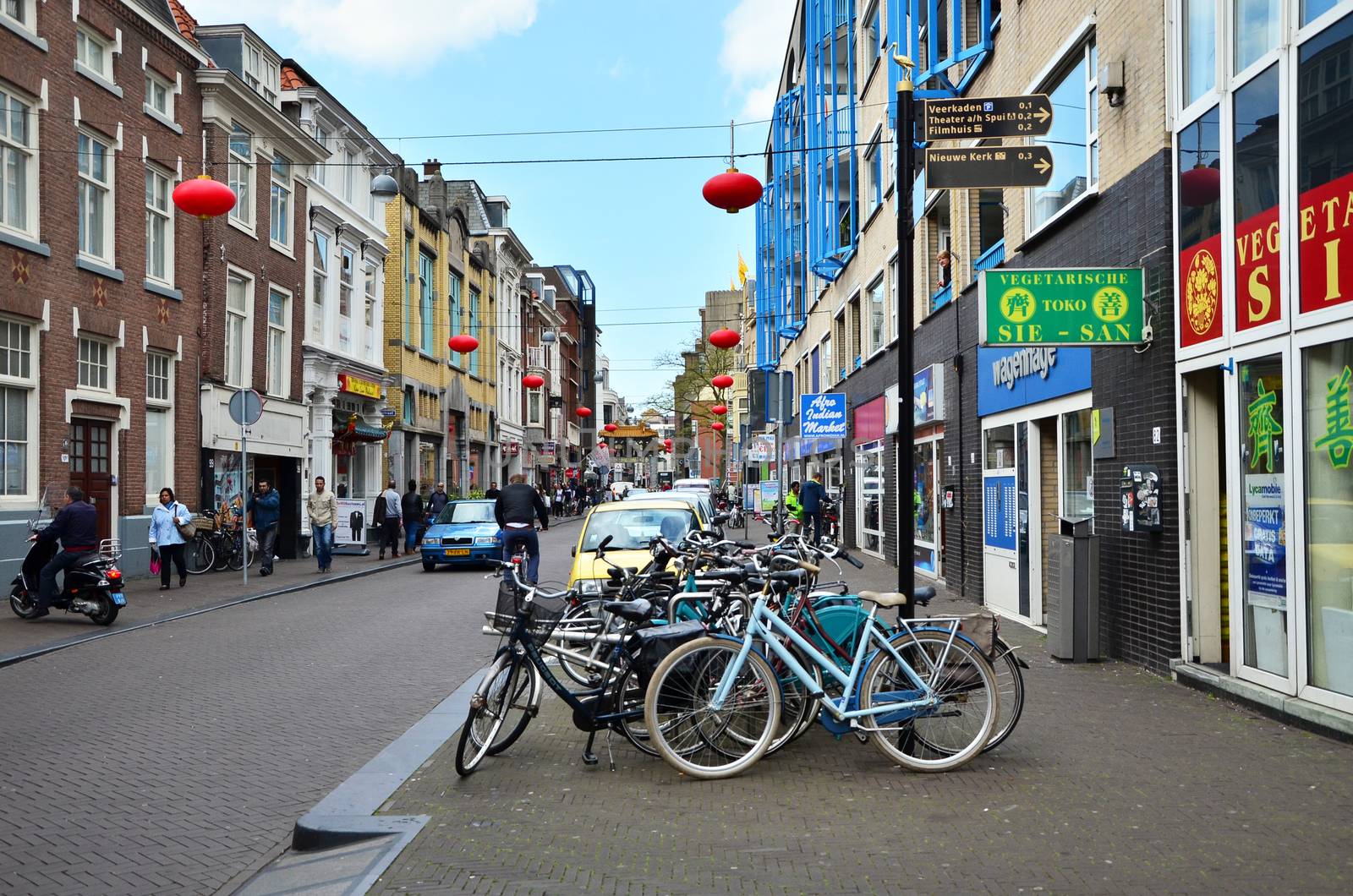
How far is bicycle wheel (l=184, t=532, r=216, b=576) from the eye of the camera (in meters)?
22.4

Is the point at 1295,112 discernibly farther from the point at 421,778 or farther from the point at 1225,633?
the point at 421,778

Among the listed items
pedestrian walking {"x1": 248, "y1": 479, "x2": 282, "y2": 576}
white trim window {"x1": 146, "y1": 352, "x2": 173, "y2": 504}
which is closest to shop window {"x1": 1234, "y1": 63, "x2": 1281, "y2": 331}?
pedestrian walking {"x1": 248, "y1": 479, "x2": 282, "y2": 576}

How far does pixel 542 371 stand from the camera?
7125cm

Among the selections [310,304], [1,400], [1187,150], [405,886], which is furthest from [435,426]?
[405,886]

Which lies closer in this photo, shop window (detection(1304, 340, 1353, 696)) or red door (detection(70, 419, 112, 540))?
shop window (detection(1304, 340, 1353, 696))

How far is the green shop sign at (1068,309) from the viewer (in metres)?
9.79

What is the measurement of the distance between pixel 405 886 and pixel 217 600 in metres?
13.8

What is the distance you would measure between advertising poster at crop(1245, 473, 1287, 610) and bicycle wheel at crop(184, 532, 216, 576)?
62.0 ft

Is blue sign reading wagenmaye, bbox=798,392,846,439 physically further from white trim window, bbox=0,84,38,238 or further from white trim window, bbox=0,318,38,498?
white trim window, bbox=0,84,38,238

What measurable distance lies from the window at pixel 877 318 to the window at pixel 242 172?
12.9 meters

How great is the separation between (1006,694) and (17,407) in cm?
1601

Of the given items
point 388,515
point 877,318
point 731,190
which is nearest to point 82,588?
point 731,190

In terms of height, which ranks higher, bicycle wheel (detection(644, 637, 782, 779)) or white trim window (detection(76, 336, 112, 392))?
white trim window (detection(76, 336, 112, 392))

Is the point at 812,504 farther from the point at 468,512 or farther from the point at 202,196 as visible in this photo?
the point at 202,196
